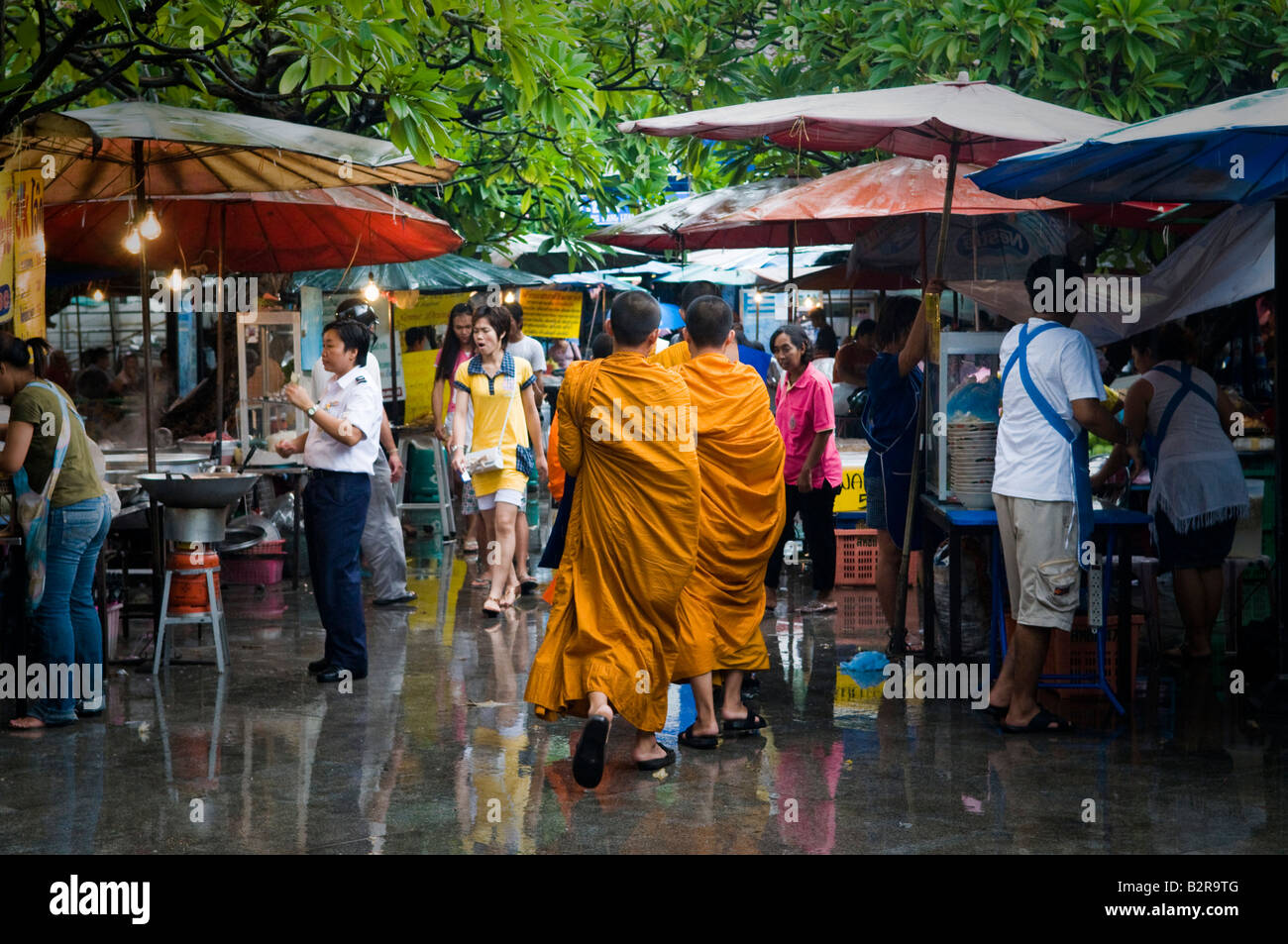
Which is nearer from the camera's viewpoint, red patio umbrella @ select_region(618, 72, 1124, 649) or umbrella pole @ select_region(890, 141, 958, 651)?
red patio umbrella @ select_region(618, 72, 1124, 649)

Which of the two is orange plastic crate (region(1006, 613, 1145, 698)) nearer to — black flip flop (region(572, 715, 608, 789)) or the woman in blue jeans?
black flip flop (region(572, 715, 608, 789))

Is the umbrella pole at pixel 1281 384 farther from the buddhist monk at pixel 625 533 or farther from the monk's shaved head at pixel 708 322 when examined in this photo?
the buddhist monk at pixel 625 533

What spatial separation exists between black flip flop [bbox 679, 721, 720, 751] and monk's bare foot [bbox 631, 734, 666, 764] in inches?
11.3

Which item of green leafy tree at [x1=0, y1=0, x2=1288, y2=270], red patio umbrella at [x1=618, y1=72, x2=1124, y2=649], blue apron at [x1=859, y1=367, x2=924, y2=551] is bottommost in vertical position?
blue apron at [x1=859, y1=367, x2=924, y2=551]

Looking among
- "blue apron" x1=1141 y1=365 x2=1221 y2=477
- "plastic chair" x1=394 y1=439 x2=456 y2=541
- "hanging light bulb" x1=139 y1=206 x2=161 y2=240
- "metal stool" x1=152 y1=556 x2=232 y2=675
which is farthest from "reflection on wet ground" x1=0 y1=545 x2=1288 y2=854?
"plastic chair" x1=394 y1=439 x2=456 y2=541

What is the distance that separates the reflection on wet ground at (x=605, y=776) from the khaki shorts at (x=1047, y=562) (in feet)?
2.00

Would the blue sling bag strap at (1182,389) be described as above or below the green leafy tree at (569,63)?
below

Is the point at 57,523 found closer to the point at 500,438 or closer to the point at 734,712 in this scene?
the point at 734,712

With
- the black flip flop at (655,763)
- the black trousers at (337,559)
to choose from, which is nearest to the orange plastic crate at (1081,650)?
the black flip flop at (655,763)

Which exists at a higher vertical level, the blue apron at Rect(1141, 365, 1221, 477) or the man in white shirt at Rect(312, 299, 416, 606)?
the blue apron at Rect(1141, 365, 1221, 477)

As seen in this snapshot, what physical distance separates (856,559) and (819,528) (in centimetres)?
87

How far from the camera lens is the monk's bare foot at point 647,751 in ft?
19.8

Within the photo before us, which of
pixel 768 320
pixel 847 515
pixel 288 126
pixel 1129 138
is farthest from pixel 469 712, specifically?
pixel 768 320

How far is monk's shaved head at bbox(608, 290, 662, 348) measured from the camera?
5.99 meters
